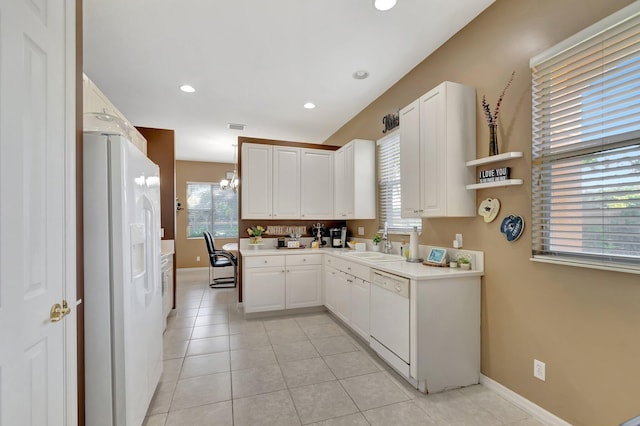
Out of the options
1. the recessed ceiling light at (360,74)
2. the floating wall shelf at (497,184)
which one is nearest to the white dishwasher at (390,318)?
the floating wall shelf at (497,184)

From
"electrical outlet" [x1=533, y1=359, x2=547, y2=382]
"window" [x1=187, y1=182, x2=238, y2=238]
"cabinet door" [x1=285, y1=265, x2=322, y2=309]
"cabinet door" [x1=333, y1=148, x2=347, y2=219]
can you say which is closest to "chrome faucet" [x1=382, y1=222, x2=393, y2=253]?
"cabinet door" [x1=333, y1=148, x2=347, y2=219]

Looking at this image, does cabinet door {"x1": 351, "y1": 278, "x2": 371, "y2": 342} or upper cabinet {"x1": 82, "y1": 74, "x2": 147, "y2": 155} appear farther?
cabinet door {"x1": 351, "y1": 278, "x2": 371, "y2": 342}

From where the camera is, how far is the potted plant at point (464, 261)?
2.33 m

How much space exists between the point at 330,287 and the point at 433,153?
2.24 m

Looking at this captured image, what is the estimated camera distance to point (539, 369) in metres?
1.85

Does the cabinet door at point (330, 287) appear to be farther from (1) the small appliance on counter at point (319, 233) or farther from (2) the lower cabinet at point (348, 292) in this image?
(1) the small appliance on counter at point (319, 233)

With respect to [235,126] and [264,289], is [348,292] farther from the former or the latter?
[235,126]

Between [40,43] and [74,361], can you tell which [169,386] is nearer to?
[74,361]

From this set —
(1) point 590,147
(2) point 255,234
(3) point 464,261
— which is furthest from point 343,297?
(1) point 590,147

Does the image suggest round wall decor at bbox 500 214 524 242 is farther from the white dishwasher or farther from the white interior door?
the white interior door

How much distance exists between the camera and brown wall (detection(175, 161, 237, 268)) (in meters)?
7.47

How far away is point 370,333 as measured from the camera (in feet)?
9.09

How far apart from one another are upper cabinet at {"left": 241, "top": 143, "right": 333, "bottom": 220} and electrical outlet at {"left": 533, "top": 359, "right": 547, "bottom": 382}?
10.1ft

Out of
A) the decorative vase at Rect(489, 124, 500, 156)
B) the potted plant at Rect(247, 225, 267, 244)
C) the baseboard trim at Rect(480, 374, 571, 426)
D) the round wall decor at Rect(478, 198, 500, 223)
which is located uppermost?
the decorative vase at Rect(489, 124, 500, 156)
